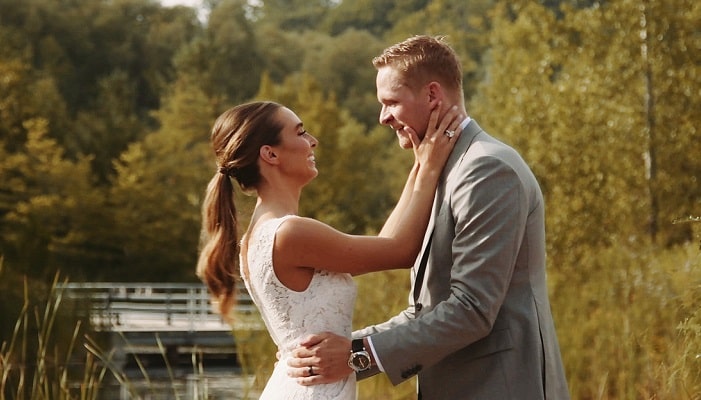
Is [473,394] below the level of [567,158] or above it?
below

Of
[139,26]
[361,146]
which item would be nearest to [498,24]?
→ [361,146]

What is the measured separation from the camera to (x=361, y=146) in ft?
137

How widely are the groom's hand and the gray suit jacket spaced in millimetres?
184

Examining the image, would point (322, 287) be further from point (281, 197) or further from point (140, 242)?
point (140, 242)

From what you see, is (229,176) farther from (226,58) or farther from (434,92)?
(226,58)

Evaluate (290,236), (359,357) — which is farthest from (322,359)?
(290,236)

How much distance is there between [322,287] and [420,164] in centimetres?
52

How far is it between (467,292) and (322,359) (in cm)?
57

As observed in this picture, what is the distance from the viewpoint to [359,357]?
334cm

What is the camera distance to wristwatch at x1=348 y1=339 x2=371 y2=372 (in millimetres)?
3318

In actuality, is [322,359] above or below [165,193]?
below

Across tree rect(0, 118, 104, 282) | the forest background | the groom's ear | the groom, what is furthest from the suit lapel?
tree rect(0, 118, 104, 282)

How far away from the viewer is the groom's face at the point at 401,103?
11.4 feet

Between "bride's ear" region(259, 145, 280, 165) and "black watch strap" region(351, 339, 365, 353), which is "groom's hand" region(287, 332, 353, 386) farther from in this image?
"bride's ear" region(259, 145, 280, 165)
